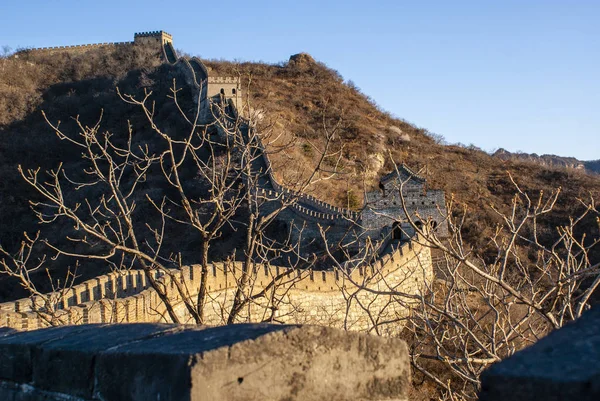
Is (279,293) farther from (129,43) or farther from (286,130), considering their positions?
(129,43)

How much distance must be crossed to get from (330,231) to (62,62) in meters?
44.2

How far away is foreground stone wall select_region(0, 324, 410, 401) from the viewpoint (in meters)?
2.09

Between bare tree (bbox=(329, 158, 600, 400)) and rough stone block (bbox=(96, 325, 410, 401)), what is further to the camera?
bare tree (bbox=(329, 158, 600, 400))

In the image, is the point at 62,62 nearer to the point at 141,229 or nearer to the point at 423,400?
the point at 141,229

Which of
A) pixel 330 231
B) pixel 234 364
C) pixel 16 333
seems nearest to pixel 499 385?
pixel 234 364

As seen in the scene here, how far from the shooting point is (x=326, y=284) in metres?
17.6

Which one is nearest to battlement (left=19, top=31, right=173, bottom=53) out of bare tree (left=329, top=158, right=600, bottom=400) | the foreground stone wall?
bare tree (left=329, top=158, right=600, bottom=400)

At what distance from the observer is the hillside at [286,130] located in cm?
3538

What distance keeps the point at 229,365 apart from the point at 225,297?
25.9 ft

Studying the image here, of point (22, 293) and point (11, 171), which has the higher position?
point (11, 171)

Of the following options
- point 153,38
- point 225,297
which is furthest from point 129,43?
point 225,297

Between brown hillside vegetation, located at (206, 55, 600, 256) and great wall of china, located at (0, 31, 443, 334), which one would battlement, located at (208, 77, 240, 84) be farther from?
great wall of china, located at (0, 31, 443, 334)

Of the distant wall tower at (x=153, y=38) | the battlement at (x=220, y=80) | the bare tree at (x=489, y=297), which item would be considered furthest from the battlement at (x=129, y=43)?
the bare tree at (x=489, y=297)

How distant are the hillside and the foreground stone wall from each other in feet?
79.0
